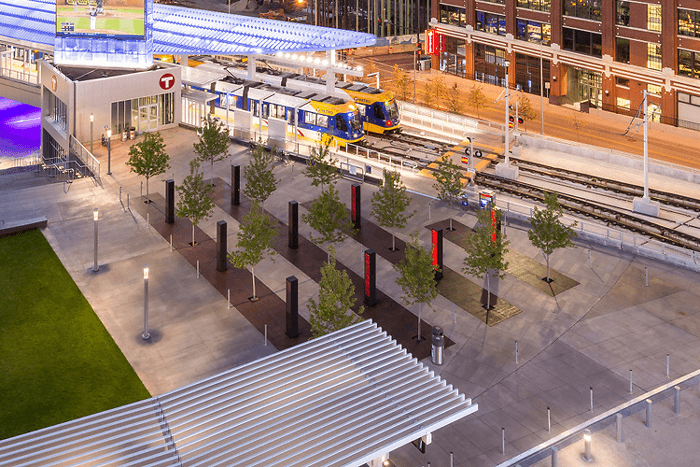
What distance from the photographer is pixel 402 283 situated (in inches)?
1444

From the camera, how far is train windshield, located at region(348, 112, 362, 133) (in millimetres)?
62562

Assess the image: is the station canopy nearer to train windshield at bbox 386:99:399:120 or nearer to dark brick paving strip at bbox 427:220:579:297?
train windshield at bbox 386:99:399:120

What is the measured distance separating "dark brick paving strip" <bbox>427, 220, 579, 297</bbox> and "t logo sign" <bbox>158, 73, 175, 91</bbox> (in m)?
28.1

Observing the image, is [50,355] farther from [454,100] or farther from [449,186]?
[454,100]

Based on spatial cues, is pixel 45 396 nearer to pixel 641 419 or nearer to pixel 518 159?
pixel 641 419

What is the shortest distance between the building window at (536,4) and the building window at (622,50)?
9.16m

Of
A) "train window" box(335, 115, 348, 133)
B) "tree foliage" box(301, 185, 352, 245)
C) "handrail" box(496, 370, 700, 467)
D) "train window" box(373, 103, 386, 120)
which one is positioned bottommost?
"handrail" box(496, 370, 700, 467)

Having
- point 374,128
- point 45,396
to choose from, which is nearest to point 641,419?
point 45,396

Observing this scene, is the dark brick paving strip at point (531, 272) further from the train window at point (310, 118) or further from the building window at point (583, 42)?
the building window at point (583, 42)

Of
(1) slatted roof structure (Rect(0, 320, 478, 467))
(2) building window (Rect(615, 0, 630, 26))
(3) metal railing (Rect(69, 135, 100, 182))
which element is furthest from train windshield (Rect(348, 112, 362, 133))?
(1) slatted roof structure (Rect(0, 320, 478, 467))

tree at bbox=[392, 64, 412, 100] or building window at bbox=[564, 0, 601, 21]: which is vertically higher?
building window at bbox=[564, 0, 601, 21]

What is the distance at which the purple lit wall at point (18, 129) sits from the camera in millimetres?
70312

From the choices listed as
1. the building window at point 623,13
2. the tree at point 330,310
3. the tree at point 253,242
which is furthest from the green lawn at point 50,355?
the building window at point 623,13

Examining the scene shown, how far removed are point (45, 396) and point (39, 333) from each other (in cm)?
513
